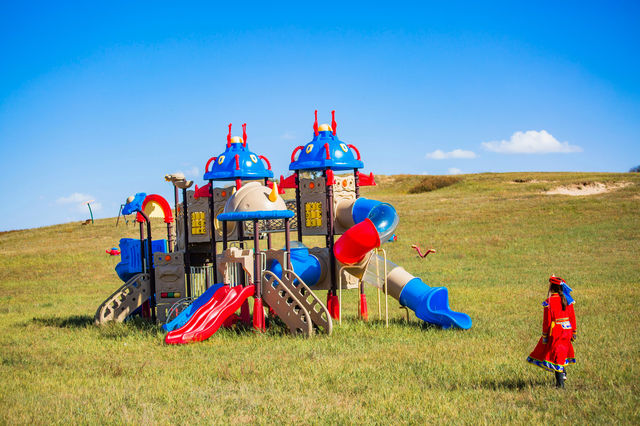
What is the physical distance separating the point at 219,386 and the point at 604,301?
38.4ft

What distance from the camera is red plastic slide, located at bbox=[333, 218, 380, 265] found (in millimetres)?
13117

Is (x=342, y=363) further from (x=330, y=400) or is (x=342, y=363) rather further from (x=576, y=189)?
(x=576, y=189)

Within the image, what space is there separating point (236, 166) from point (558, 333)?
10429mm

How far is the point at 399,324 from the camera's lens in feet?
46.0

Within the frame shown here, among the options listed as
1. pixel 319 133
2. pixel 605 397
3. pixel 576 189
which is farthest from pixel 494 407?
pixel 576 189

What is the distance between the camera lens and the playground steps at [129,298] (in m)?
15.9

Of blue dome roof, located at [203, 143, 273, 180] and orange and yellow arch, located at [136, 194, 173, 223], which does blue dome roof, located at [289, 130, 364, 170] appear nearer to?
blue dome roof, located at [203, 143, 273, 180]

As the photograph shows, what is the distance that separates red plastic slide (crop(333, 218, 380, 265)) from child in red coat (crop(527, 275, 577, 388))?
17.2 feet

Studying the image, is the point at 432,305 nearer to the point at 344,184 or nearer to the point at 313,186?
the point at 344,184

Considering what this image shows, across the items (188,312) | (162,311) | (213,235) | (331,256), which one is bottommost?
(162,311)

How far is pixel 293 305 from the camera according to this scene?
42.8 feet

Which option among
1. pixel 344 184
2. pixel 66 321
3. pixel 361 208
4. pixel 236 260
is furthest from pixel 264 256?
pixel 66 321

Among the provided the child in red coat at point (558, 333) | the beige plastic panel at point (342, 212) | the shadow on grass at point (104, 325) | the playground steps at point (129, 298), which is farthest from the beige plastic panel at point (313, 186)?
the child in red coat at point (558, 333)

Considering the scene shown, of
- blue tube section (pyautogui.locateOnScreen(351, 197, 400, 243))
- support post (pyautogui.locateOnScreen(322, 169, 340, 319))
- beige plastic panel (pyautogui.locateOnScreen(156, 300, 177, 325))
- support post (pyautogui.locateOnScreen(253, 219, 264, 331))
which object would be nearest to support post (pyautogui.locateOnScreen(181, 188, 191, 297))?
beige plastic panel (pyautogui.locateOnScreen(156, 300, 177, 325))
